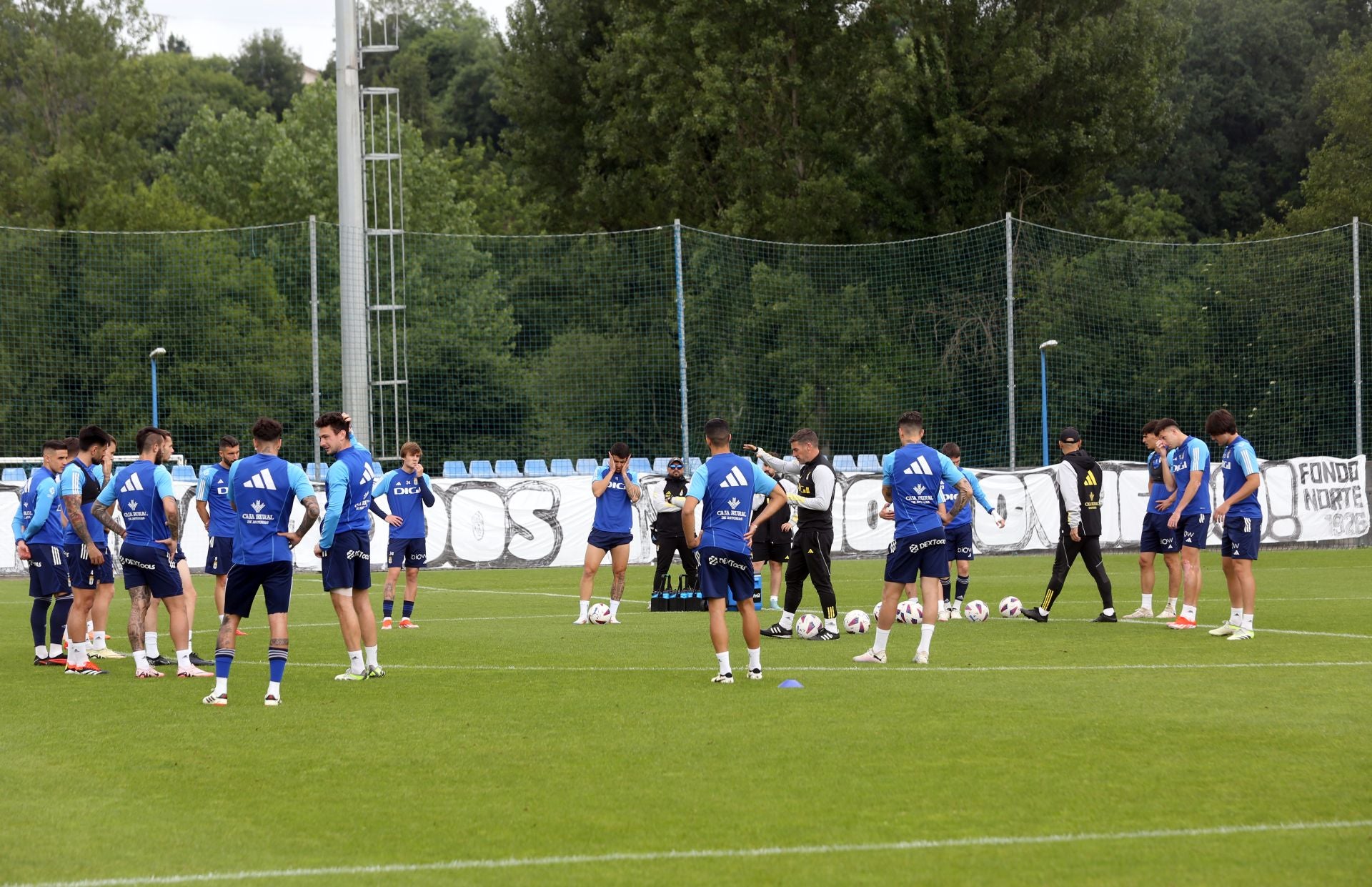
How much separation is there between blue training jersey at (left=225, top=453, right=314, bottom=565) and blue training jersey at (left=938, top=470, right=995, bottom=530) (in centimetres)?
676

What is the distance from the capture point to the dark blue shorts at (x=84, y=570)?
1377cm

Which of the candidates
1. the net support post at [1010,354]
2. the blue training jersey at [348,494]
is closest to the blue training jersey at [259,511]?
the blue training jersey at [348,494]

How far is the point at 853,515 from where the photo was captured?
31.1 m

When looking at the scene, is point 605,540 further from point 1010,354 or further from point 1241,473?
point 1010,354

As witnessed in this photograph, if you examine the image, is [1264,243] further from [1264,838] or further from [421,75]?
[421,75]

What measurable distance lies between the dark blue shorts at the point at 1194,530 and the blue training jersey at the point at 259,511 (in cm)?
934

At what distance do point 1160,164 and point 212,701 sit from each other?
58895mm

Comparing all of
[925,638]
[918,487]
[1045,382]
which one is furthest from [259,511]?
[1045,382]

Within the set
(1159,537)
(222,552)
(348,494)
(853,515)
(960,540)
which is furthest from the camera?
(853,515)

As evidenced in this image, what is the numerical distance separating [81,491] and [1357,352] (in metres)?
27.4

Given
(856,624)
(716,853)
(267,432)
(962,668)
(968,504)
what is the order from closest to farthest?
1. (716,853)
2. (267,432)
3. (962,668)
4. (856,624)
5. (968,504)

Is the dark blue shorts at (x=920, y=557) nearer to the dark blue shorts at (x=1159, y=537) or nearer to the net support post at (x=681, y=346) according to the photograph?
the dark blue shorts at (x=1159, y=537)

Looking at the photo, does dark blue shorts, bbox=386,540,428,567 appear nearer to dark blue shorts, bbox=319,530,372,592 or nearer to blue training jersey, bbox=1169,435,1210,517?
dark blue shorts, bbox=319,530,372,592

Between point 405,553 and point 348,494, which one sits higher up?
point 348,494
